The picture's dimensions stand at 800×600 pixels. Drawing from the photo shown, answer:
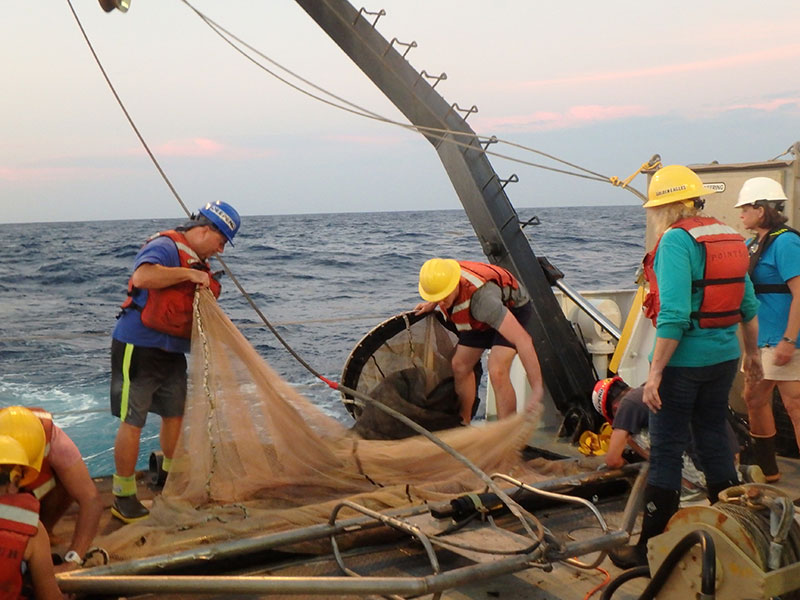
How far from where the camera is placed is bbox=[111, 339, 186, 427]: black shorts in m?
4.34

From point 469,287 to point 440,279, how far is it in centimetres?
21

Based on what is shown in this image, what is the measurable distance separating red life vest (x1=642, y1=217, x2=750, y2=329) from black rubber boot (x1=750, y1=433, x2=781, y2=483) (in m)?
1.68

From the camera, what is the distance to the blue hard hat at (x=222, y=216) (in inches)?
175

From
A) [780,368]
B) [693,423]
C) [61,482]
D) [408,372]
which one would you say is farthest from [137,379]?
[780,368]

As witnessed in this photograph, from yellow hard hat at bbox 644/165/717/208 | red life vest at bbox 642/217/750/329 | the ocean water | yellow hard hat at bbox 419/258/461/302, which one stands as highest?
yellow hard hat at bbox 644/165/717/208

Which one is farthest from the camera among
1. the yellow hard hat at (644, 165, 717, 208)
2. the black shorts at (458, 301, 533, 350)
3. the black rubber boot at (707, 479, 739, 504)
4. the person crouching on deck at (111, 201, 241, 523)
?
the black shorts at (458, 301, 533, 350)

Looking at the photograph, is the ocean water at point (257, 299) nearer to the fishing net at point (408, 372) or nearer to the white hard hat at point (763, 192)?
the fishing net at point (408, 372)

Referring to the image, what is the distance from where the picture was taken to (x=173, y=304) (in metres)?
4.35

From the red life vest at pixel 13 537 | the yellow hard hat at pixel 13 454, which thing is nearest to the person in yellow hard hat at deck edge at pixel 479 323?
the yellow hard hat at pixel 13 454

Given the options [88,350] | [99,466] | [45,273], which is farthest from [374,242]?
[99,466]

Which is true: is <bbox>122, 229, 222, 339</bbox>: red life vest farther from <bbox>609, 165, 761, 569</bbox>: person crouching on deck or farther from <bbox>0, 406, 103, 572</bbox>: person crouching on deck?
<bbox>609, 165, 761, 569</bbox>: person crouching on deck

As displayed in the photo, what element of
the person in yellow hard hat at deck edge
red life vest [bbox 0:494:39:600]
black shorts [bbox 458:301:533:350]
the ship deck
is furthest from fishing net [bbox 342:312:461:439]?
red life vest [bbox 0:494:39:600]

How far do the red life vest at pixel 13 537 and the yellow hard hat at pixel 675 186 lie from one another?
9.08 ft

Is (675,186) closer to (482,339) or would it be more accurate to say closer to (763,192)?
(763,192)
